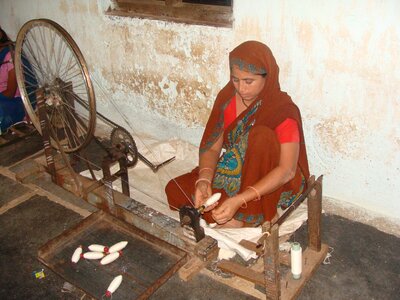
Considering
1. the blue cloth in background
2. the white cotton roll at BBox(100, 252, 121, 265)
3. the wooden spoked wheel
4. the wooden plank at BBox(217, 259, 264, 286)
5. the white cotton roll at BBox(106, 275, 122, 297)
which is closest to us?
the wooden plank at BBox(217, 259, 264, 286)

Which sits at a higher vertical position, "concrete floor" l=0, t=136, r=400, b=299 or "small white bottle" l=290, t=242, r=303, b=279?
"small white bottle" l=290, t=242, r=303, b=279

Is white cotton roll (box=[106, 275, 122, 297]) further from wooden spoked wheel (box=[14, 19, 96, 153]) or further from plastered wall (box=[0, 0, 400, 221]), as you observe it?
plastered wall (box=[0, 0, 400, 221])

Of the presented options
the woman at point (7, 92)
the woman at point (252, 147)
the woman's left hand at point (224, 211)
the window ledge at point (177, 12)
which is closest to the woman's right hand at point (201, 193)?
the woman at point (252, 147)

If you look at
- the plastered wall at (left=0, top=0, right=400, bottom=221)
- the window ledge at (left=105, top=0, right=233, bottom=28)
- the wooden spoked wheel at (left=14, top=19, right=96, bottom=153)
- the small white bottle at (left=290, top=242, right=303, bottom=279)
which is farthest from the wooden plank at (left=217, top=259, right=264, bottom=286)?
the window ledge at (left=105, top=0, right=233, bottom=28)

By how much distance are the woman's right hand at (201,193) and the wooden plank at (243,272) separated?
1.26 feet

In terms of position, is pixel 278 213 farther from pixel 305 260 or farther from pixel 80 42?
pixel 80 42

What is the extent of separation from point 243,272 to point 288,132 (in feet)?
2.72

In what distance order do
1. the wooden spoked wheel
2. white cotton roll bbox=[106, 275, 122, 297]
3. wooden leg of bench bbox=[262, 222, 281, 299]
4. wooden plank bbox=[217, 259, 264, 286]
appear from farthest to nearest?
the wooden spoked wheel
white cotton roll bbox=[106, 275, 122, 297]
wooden plank bbox=[217, 259, 264, 286]
wooden leg of bench bbox=[262, 222, 281, 299]

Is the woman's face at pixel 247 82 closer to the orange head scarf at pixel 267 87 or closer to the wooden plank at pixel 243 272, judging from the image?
the orange head scarf at pixel 267 87

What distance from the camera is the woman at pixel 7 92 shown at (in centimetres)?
432

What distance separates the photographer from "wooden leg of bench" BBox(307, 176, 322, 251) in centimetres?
243

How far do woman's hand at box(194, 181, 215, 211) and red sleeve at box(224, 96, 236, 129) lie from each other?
17.3 inches

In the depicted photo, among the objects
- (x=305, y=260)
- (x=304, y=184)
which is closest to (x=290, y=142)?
(x=304, y=184)

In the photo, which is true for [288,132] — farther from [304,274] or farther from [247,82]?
[304,274]
